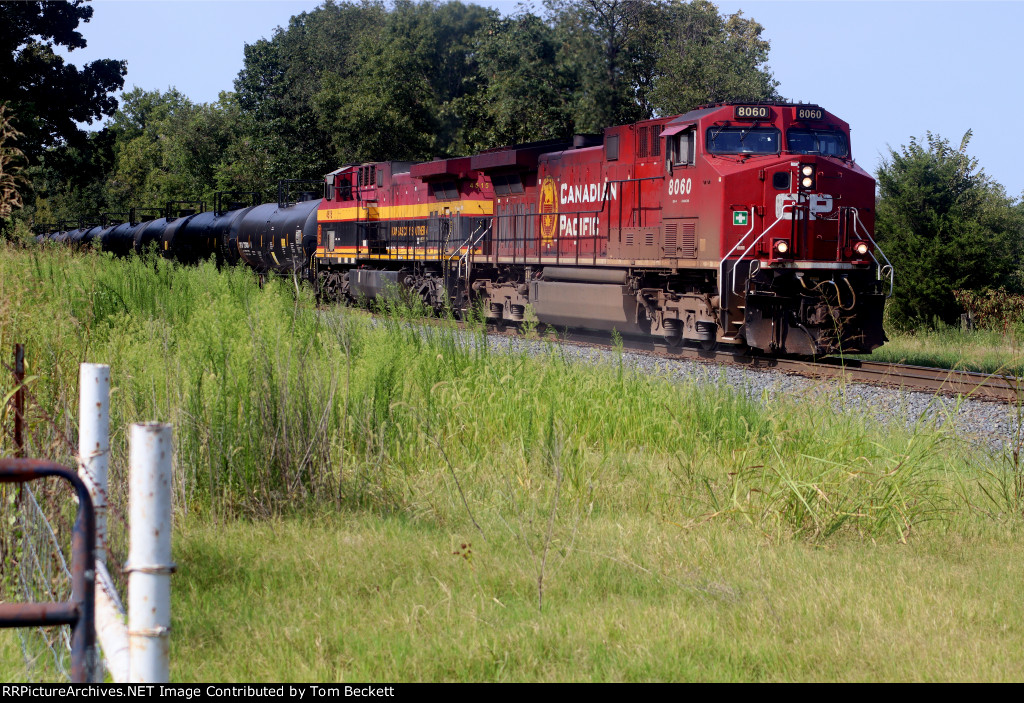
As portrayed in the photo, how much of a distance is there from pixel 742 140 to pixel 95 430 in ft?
38.8

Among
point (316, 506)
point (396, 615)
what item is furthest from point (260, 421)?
point (396, 615)

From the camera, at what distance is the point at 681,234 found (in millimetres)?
13539

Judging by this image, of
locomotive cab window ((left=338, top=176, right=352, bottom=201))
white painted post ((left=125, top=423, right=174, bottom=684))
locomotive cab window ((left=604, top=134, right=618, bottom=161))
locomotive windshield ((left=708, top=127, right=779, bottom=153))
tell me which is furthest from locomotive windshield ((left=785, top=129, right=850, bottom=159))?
locomotive cab window ((left=338, top=176, right=352, bottom=201))

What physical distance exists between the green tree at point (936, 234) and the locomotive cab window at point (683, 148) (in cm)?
945

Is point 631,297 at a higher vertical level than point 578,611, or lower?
higher

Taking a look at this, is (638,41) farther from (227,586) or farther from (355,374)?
(227,586)

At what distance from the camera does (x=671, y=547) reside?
15.0 feet

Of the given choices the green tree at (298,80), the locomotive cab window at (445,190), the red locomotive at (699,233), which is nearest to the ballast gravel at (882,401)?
the red locomotive at (699,233)

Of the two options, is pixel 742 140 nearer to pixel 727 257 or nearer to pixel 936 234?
pixel 727 257

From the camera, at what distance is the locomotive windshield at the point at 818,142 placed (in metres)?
13.3

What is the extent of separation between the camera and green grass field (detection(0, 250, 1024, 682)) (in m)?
3.44

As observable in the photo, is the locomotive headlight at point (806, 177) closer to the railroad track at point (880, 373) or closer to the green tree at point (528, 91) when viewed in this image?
the railroad track at point (880, 373)

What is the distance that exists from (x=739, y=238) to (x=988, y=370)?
3594 mm

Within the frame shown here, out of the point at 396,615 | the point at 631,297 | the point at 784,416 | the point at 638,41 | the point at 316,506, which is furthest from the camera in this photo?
the point at 638,41
